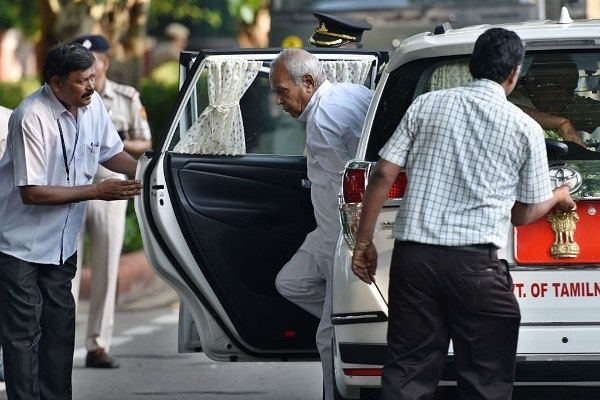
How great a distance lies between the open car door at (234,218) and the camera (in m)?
6.90

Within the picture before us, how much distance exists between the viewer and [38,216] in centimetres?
648

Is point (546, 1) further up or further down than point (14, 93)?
further up

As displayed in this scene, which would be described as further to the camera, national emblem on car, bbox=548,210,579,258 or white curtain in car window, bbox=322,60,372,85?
white curtain in car window, bbox=322,60,372,85

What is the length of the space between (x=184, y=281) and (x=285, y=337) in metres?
0.52

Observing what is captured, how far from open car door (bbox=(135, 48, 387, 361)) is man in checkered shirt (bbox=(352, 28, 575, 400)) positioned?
179cm

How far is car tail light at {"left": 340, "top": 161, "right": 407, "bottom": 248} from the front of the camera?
18.1ft

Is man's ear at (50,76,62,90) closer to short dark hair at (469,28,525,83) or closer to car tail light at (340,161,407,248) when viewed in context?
car tail light at (340,161,407,248)

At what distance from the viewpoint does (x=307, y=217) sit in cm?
696

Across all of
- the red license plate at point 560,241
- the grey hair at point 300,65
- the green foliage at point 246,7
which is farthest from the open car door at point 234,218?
the green foliage at point 246,7

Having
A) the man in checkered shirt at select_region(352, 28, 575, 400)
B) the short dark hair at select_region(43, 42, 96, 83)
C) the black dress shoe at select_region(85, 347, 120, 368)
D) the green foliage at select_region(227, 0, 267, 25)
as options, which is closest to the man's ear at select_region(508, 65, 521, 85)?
the man in checkered shirt at select_region(352, 28, 575, 400)

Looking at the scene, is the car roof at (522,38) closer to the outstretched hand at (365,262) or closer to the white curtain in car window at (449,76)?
the white curtain in car window at (449,76)

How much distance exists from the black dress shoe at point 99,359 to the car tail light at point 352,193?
3.79 m

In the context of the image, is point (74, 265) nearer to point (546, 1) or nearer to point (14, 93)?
point (546, 1)

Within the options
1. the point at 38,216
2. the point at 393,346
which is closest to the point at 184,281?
the point at 38,216
